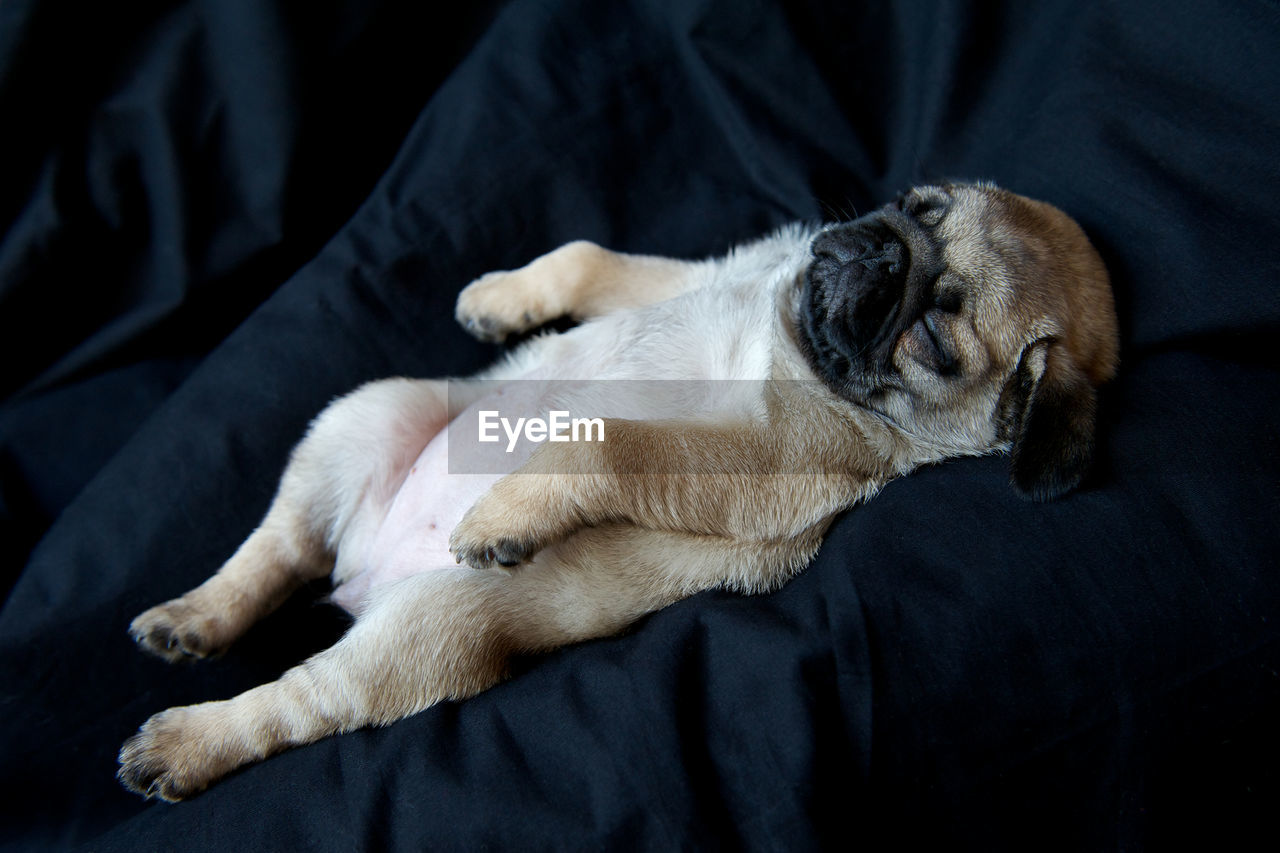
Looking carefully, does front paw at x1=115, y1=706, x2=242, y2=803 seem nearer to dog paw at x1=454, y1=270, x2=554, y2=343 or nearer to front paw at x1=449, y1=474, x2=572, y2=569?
front paw at x1=449, y1=474, x2=572, y2=569

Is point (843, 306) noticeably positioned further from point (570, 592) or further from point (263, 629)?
point (263, 629)

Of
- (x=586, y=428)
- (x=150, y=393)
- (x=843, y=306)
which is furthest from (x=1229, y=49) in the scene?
(x=150, y=393)

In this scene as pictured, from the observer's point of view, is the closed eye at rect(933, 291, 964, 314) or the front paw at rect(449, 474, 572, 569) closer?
the front paw at rect(449, 474, 572, 569)

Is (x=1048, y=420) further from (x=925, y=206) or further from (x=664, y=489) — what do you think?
(x=664, y=489)

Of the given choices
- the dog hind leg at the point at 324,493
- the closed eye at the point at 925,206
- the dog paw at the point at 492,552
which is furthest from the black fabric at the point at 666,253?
the closed eye at the point at 925,206

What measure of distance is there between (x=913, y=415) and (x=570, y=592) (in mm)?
1228

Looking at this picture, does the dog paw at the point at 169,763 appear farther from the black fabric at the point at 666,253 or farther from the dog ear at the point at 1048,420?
the dog ear at the point at 1048,420

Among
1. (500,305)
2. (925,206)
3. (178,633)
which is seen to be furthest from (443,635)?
(925,206)

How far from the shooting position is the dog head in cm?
244

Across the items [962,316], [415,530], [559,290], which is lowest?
[962,316]

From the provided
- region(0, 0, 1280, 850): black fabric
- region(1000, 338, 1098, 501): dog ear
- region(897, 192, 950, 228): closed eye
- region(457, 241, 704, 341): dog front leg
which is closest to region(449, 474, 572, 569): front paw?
region(0, 0, 1280, 850): black fabric

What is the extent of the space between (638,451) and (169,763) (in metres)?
1.53

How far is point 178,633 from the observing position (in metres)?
2.46

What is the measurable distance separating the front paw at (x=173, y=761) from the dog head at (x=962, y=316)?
2.12 meters
